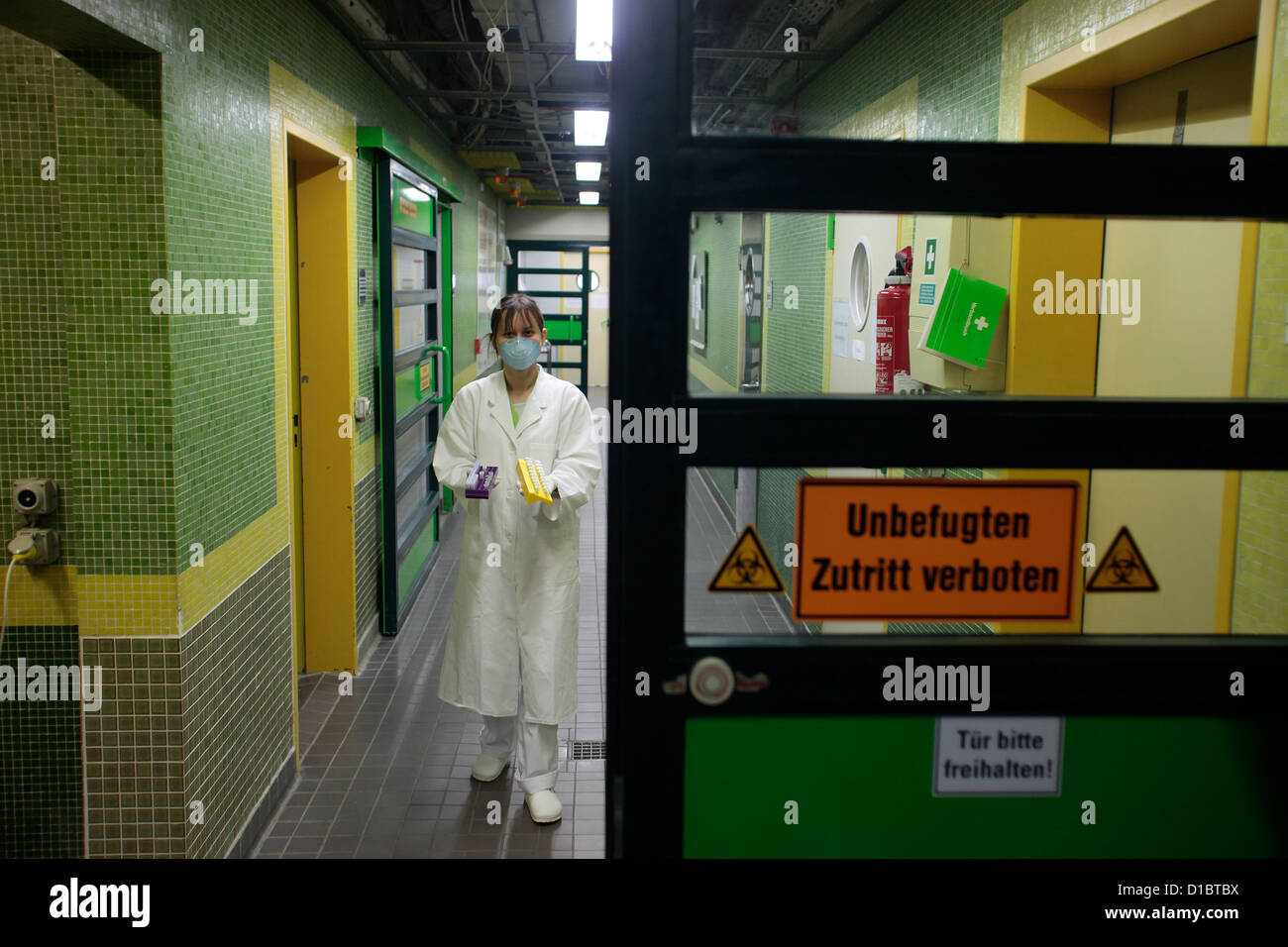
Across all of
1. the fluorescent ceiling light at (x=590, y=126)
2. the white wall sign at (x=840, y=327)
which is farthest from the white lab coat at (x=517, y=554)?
the fluorescent ceiling light at (x=590, y=126)

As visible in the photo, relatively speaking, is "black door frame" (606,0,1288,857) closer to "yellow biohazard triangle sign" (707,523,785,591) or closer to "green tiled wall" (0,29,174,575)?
"yellow biohazard triangle sign" (707,523,785,591)

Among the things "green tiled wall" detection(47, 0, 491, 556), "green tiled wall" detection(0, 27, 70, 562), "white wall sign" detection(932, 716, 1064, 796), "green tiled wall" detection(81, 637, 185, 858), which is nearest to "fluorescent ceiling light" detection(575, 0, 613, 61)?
"green tiled wall" detection(47, 0, 491, 556)

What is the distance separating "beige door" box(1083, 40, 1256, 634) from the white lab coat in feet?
Result: 5.56

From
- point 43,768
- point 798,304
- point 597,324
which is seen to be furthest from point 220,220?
point 597,324

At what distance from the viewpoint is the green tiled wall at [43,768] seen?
293 cm

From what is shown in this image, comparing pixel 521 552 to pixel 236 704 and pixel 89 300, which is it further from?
pixel 89 300

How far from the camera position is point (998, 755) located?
1194 millimetres

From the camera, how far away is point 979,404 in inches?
44.7

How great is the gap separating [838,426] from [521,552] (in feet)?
8.40

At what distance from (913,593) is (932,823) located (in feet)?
0.92

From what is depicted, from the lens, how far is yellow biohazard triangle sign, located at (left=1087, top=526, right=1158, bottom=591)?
3.99 feet

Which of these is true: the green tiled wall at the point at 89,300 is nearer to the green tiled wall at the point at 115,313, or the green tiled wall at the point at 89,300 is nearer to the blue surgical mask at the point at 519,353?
the green tiled wall at the point at 115,313

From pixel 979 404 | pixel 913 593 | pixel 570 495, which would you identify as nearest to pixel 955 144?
pixel 979 404
